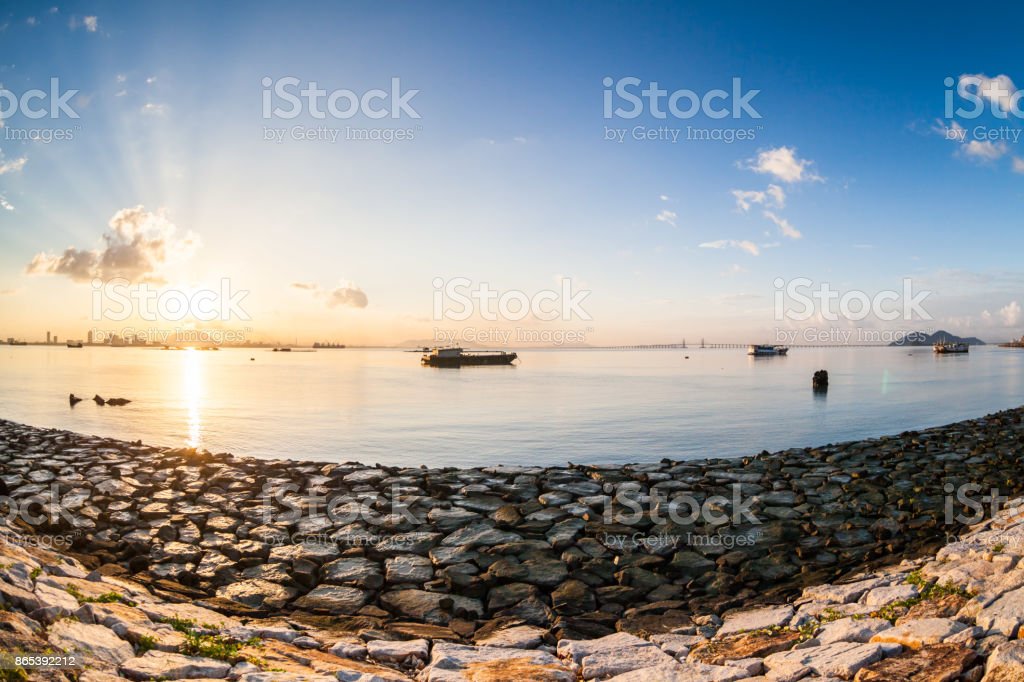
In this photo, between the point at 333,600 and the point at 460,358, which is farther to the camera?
the point at 460,358

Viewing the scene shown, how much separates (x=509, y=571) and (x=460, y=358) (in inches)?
3504

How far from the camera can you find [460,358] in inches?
3804

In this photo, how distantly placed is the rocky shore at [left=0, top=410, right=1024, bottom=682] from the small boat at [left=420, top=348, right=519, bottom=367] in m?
78.6

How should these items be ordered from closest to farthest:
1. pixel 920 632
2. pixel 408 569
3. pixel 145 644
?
1. pixel 145 644
2. pixel 920 632
3. pixel 408 569

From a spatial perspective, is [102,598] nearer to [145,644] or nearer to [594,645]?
[145,644]

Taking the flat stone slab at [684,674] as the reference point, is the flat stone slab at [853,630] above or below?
above

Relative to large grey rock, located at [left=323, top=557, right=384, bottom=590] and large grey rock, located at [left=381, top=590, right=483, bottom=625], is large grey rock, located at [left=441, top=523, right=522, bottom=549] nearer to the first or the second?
large grey rock, located at [left=323, top=557, right=384, bottom=590]

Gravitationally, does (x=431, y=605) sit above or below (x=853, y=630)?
below

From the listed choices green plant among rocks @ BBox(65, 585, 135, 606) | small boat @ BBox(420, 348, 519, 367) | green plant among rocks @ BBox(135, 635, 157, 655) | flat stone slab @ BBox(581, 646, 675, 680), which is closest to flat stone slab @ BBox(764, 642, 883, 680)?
flat stone slab @ BBox(581, 646, 675, 680)

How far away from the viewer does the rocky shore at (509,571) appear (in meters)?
4.93

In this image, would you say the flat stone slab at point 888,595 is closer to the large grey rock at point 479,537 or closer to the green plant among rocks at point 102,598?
the large grey rock at point 479,537

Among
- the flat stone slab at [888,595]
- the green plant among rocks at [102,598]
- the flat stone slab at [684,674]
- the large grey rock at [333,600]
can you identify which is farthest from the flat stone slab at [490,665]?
the flat stone slab at [888,595]

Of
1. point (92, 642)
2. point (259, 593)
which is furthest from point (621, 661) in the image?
point (259, 593)

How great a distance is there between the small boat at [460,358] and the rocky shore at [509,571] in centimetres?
7860
